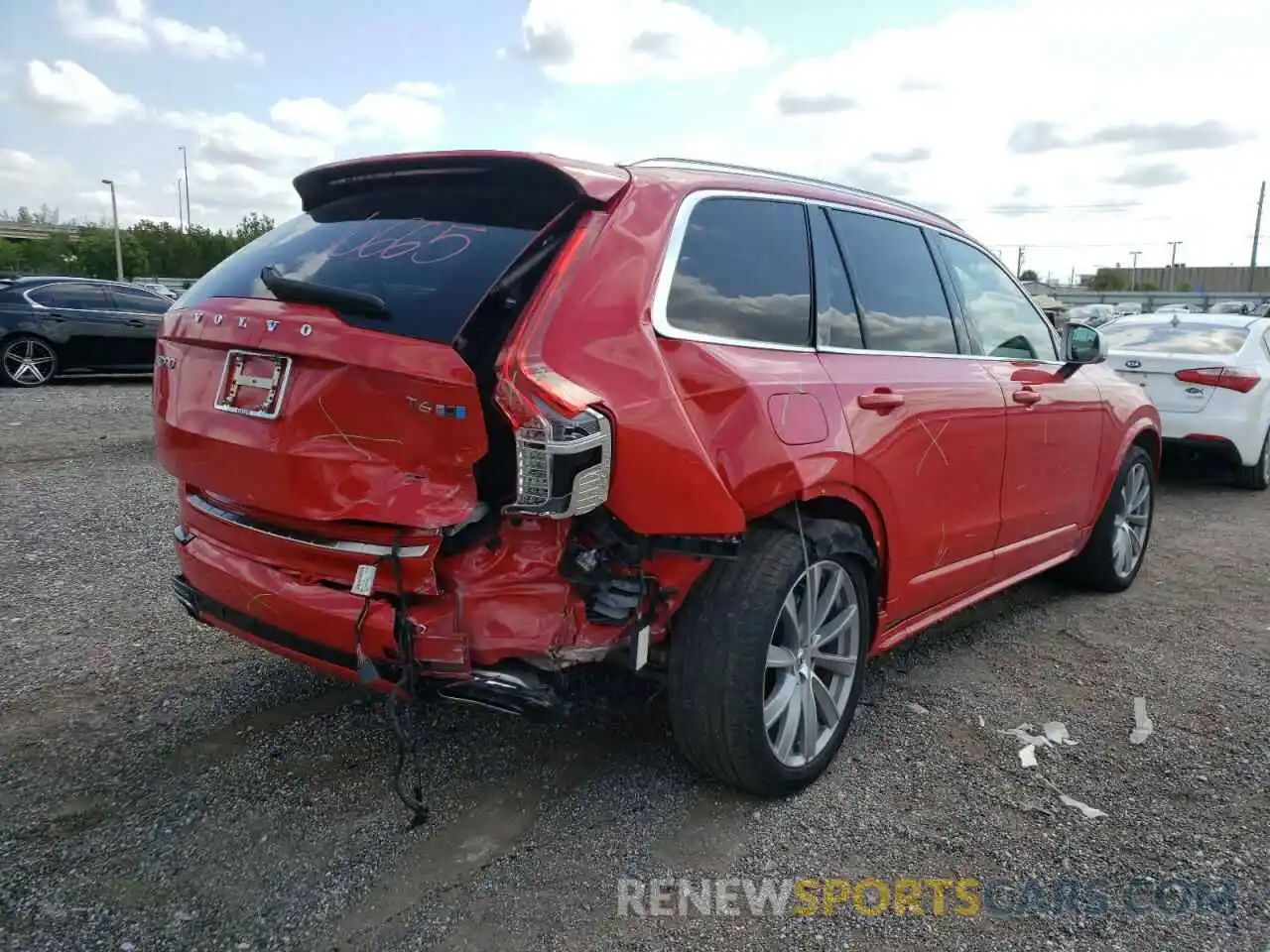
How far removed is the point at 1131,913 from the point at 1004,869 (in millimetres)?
320

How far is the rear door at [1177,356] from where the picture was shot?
8.14 m

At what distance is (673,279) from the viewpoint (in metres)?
2.73

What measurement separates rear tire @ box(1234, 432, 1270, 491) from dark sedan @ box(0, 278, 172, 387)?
11.9 meters

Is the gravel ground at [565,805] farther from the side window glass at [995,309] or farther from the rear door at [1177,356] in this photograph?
the rear door at [1177,356]

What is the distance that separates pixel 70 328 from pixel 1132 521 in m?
12.4

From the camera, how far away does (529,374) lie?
2.33 m

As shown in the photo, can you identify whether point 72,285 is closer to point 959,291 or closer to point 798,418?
point 959,291

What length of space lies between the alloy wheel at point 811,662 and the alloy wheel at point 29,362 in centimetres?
1237

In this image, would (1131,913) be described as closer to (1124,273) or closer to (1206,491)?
(1206,491)

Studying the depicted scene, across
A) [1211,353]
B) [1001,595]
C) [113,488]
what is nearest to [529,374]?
[1001,595]

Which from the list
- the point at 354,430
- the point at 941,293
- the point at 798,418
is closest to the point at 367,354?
the point at 354,430

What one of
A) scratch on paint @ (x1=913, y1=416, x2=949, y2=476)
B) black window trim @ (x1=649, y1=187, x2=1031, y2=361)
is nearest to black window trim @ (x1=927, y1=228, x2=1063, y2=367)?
black window trim @ (x1=649, y1=187, x2=1031, y2=361)

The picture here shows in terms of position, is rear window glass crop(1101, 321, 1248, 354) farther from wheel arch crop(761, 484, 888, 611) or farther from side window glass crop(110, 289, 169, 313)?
side window glass crop(110, 289, 169, 313)

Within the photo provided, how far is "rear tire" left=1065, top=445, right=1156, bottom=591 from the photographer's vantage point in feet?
16.8
